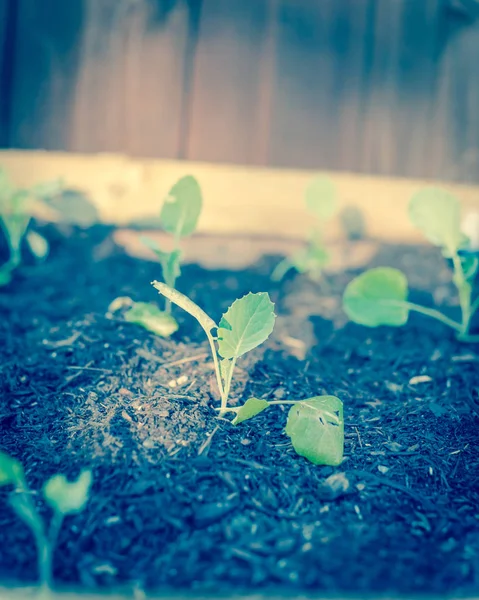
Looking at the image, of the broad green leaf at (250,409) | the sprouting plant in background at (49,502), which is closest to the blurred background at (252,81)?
the broad green leaf at (250,409)

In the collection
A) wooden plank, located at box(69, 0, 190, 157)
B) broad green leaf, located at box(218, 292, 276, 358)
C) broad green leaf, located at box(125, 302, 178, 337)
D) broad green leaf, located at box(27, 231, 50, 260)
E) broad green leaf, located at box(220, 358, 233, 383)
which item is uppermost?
wooden plank, located at box(69, 0, 190, 157)

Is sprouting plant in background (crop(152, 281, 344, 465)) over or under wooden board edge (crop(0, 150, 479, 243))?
under

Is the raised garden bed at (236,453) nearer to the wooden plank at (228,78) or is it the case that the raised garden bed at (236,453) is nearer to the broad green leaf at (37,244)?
the broad green leaf at (37,244)

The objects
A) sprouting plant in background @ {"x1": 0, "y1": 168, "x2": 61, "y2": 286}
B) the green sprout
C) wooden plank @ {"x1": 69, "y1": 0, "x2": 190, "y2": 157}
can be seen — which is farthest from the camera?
wooden plank @ {"x1": 69, "y1": 0, "x2": 190, "y2": 157}

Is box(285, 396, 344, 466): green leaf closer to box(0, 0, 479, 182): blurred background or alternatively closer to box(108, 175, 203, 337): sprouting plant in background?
box(108, 175, 203, 337): sprouting plant in background

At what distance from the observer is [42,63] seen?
1.47 m

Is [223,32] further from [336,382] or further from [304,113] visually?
[336,382]

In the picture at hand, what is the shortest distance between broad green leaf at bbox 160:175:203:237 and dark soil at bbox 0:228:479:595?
0.23 meters

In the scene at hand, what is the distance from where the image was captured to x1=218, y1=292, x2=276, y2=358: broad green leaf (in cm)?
81

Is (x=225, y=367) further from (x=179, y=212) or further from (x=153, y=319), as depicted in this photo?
(x=179, y=212)

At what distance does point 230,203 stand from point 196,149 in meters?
0.20

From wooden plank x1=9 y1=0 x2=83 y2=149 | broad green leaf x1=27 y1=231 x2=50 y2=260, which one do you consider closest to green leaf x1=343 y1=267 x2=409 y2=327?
broad green leaf x1=27 y1=231 x2=50 y2=260

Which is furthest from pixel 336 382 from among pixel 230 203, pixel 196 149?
pixel 196 149

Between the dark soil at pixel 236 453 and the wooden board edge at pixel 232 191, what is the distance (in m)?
0.35
